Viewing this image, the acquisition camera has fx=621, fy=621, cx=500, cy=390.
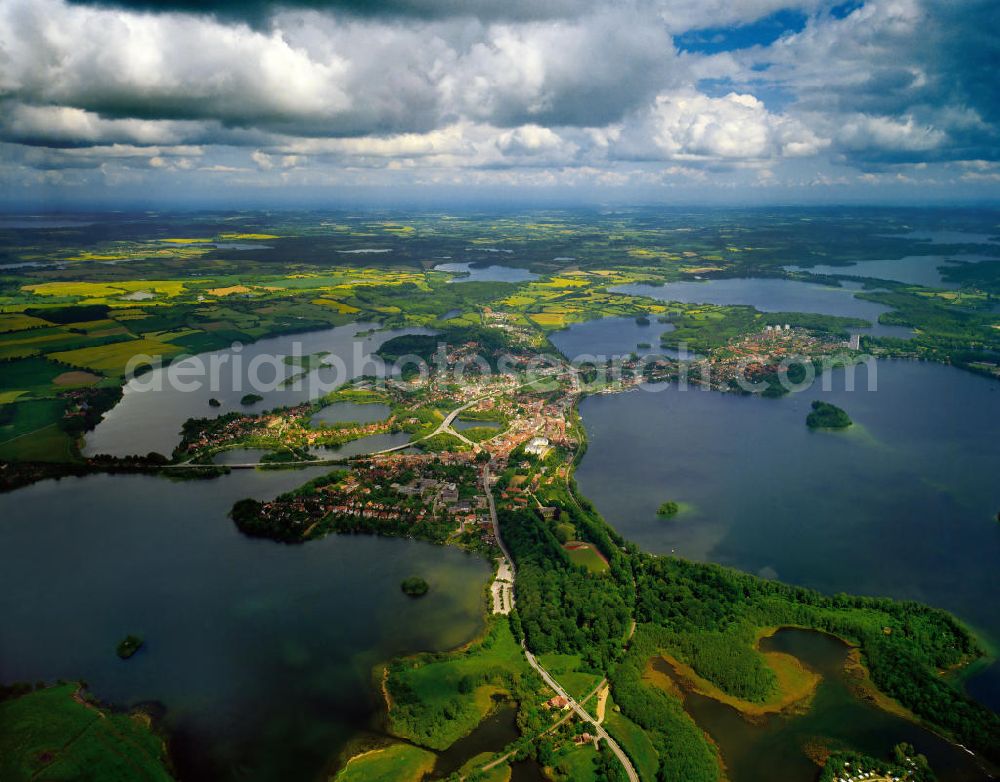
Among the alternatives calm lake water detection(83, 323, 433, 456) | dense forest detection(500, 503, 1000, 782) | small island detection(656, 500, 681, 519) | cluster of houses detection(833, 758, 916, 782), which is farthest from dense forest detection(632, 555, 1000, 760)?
calm lake water detection(83, 323, 433, 456)

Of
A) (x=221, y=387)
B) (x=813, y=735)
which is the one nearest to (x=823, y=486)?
(x=813, y=735)

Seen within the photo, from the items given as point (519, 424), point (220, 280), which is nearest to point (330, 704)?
point (519, 424)

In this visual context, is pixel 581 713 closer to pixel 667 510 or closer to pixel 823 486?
pixel 667 510

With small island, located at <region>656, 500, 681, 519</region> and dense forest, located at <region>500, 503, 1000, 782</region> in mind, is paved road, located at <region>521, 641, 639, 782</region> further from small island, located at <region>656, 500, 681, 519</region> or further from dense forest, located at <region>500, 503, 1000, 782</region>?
small island, located at <region>656, 500, 681, 519</region>

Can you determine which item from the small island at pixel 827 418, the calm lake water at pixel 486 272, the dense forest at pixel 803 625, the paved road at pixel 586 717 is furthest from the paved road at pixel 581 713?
the calm lake water at pixel 486 272

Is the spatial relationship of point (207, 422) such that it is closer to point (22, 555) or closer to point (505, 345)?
point (22, 555)

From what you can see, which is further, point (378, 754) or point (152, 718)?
point (152, 718)
